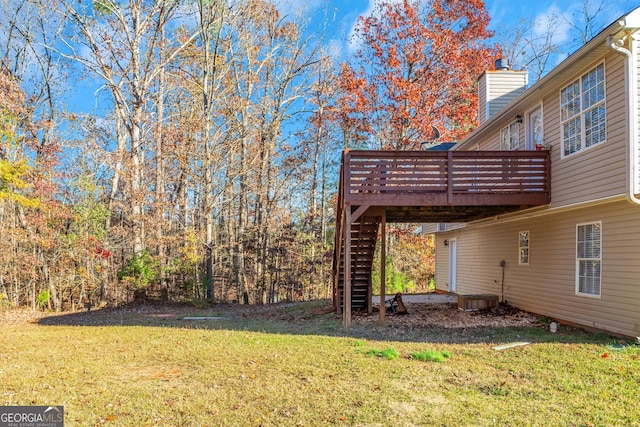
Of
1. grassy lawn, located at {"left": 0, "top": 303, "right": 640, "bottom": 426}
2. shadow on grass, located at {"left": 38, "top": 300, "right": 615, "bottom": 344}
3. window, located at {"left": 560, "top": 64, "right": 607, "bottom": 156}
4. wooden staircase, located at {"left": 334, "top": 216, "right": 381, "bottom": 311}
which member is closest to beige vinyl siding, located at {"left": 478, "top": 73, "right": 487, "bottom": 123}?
window, located at {"left": 560, "top": 64, "right": 607, "bottom": 156}

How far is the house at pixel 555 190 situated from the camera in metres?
6.95

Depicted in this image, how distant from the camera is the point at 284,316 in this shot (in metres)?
11.5

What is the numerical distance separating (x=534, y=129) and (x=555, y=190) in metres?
1.85

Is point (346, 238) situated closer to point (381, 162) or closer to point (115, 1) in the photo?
point (381, 162)

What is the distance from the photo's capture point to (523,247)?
11.0 m

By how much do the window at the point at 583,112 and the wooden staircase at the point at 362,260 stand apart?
13.3 feet

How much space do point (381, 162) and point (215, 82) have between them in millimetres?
10192

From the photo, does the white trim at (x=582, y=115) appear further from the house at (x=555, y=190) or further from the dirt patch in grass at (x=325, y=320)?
the dirt patch in grass at (x=325, y=320)

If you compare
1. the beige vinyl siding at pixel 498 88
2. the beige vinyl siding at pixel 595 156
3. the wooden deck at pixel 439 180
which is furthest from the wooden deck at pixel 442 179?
the beige vinyl siding at pixel 498 88

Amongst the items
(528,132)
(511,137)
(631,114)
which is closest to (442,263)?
(511,137)

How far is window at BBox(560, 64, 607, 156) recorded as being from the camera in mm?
7512

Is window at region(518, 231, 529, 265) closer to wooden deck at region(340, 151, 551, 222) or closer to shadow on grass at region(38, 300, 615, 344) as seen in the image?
shadow on grass at region(38, 300, 615, 344)

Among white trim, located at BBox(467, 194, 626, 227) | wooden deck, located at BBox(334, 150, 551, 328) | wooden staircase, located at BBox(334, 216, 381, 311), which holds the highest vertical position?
wooden deck, located at BBox(334, 150, 551, 328)

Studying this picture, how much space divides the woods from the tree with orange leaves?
7cm
